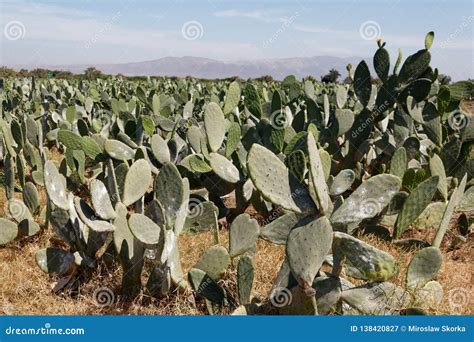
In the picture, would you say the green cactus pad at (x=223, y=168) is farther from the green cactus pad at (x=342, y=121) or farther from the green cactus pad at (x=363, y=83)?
the green cactus pad at (x=363, y=83)

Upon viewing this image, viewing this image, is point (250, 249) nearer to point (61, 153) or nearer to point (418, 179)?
point (418, 179)

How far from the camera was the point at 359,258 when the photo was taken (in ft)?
7.38

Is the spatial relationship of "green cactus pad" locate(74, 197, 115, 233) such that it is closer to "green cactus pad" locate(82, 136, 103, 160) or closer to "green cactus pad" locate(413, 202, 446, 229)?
"green cactus pad" locate(82, 136, 103, 160)

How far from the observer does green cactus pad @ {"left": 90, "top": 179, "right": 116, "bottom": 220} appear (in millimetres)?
2834

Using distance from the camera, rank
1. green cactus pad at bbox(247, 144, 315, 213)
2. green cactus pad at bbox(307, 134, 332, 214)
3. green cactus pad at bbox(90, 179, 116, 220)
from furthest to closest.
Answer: green cactus pad at bbox(90, 179, 116, 220)
green cactus pad at bbox(247, 144, 315, 213)
green cactus pad at bbox(307, 134, 332, 214)

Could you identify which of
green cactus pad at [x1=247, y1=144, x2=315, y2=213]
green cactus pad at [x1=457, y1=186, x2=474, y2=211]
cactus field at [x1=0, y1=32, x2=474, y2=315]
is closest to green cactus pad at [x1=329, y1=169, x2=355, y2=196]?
cactus field at [x1=0, y1=32, x2=474, y2=315]

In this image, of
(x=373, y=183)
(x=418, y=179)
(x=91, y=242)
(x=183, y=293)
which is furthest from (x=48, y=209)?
(x=418, y=179)

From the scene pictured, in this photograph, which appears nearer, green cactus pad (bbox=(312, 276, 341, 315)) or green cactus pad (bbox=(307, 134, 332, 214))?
green cactus pad (bbox=(307, 134, 332, 214))

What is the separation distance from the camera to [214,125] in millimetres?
3918

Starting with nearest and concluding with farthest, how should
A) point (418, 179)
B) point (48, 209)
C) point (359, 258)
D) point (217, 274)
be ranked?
point (359, 258), point (217, 274), point (48, 209), point (418, 179)

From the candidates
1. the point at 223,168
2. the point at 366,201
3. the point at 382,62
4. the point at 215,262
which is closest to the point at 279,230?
the point at 215,262

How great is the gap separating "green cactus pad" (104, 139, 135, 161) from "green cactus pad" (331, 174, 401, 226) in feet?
6.06

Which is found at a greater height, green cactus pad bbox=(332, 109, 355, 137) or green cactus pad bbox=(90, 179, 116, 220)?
green cactus pad bbox=(332, 109, 355, 137)

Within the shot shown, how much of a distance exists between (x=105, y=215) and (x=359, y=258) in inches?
52.2
